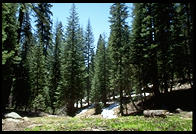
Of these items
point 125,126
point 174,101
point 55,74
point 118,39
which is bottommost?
point 125,126

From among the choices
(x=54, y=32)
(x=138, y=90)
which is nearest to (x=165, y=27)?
(x=138, y=90)

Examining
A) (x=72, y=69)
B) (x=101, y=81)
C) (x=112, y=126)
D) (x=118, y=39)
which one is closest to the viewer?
(x=112, y=126)

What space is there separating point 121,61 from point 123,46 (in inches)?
86.7

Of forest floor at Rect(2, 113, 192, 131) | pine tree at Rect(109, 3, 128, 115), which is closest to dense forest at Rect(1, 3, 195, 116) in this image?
pine tree at Rect(109, 3, 128, 115)

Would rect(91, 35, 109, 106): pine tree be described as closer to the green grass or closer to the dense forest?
the dense forest

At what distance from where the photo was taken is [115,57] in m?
28.5

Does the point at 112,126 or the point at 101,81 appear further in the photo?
the point at 101,81

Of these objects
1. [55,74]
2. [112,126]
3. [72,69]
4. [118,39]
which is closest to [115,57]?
[118,39]

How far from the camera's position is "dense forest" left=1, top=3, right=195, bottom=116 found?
17.9 metres

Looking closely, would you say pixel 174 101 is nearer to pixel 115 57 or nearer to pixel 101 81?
pixel 115 57

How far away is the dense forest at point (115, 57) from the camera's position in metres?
17.9

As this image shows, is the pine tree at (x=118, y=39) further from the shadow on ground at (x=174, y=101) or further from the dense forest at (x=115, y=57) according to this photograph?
the shadow on ground at (x=174, y=101)

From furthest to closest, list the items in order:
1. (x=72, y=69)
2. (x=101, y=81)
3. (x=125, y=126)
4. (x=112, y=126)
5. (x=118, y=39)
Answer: (x=101, y=81)
(x=72, y=69)
(x=118, y=39)
(x=112, y=126)
(x=125, y=126)

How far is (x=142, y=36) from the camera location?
23219 millimetres
